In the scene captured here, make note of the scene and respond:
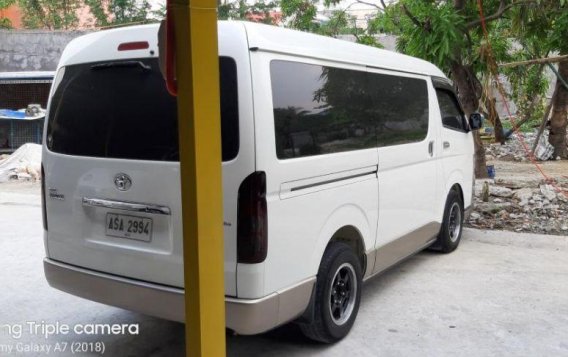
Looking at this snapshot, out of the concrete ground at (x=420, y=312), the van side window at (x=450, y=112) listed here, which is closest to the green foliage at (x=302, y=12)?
the van side window at (x=450, y=112)

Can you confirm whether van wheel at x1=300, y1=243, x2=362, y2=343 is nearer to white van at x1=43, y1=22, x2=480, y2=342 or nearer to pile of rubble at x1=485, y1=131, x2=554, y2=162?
white van at x1=43, y1=22, x2=480, y2=342

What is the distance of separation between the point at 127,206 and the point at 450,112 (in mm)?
3787

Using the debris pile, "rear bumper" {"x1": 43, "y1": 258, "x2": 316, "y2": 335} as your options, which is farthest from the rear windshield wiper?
the debris pile

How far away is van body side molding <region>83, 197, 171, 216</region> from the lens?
3.15 m

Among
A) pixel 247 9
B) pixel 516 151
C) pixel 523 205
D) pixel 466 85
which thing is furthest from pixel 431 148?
pixel 247 9

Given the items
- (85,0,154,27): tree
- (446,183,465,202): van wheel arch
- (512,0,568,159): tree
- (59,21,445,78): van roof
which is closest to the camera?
(59,21,445,78): van roof

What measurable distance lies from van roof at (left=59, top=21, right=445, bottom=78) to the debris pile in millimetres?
9127

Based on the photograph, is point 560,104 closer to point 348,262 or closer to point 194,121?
point 348,262

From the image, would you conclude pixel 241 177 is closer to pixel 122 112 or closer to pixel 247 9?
pixel 122 112

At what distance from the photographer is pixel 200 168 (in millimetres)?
2029

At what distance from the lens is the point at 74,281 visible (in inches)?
139

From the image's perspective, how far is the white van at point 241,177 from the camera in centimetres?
297

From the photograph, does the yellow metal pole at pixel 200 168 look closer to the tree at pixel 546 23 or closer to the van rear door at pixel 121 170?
the van rear door at pixel 121 170

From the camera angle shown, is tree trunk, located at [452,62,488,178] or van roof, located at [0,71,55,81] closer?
tree trunk, located at [452,62,488,178]
